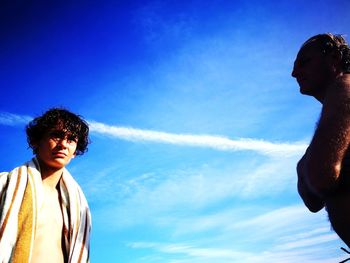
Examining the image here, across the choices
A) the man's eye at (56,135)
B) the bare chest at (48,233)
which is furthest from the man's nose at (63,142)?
the bare chest at (48,233)

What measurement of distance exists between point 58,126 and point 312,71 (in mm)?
3664

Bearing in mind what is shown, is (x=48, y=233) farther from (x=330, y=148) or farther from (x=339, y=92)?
(x=339, y=92)

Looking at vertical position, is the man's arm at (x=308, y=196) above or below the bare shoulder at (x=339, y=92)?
below

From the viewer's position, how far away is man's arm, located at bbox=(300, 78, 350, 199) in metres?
1.85

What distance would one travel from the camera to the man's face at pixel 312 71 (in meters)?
2.42

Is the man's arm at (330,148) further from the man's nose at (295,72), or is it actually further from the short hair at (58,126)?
the short hair at (58,126)

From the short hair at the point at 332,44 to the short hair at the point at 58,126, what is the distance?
340 cm

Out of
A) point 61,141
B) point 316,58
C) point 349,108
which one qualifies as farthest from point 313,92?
point 61,141

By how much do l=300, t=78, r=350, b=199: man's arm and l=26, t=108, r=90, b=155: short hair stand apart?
11.3ft

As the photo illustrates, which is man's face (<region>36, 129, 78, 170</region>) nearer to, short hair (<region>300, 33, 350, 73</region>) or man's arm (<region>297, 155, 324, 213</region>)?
man's arm (<region>297, 155, 324, 213</region>)

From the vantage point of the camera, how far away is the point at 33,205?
3.53 meters

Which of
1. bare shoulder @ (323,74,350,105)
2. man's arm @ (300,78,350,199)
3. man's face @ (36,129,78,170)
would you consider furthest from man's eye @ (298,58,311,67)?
man's face @ (36,129,78,170)

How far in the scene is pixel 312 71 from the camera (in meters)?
2.47

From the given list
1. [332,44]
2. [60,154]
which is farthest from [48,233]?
[332,44]
